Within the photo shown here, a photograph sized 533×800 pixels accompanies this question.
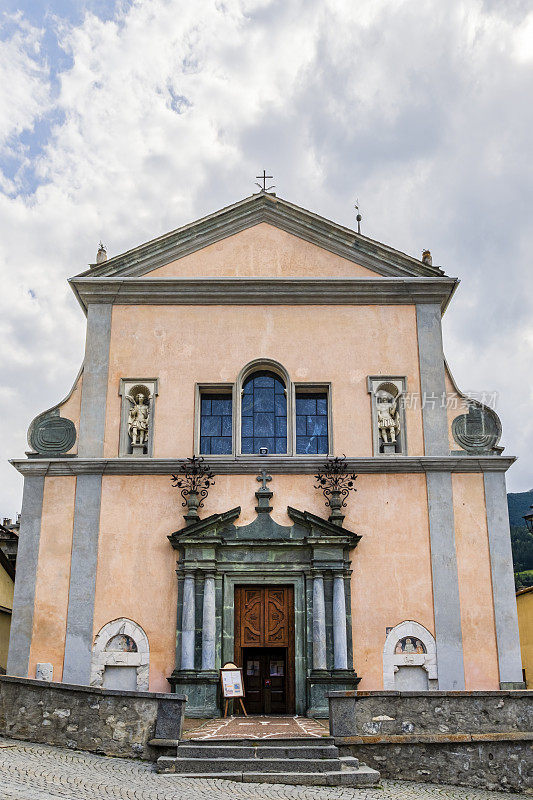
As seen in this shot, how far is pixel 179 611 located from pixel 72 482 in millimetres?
3161

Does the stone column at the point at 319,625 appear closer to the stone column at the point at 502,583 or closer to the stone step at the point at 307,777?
the stone column at the point at 502,583

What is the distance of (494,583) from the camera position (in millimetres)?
14828

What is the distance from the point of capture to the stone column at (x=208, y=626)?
46.5ft

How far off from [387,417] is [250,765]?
7.56 metres

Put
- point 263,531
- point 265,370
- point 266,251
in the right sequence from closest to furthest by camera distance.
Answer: point 263,531
point 265,370
point 266,251

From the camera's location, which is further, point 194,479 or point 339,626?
point 194,479

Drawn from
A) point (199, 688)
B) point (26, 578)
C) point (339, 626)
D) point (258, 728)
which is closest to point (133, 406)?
point (26, 578)

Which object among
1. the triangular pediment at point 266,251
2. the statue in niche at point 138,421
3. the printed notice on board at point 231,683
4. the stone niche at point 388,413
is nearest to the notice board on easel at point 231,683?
the printed notice on board at point 231,683

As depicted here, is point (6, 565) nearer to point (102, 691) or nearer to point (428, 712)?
point (102, 691)

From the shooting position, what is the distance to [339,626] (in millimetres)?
14344

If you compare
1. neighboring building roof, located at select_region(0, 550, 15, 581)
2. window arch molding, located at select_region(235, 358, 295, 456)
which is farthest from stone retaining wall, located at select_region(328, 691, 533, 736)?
neighboring building roof, located at select_region(0, 550, 15, 581)

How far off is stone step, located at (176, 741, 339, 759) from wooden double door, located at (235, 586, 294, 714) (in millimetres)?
4146

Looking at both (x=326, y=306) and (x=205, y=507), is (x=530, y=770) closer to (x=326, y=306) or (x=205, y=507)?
(x=205, y=507)

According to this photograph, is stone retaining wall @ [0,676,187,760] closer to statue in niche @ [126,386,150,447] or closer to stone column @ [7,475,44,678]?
stone column @ [7,475,44,678]
